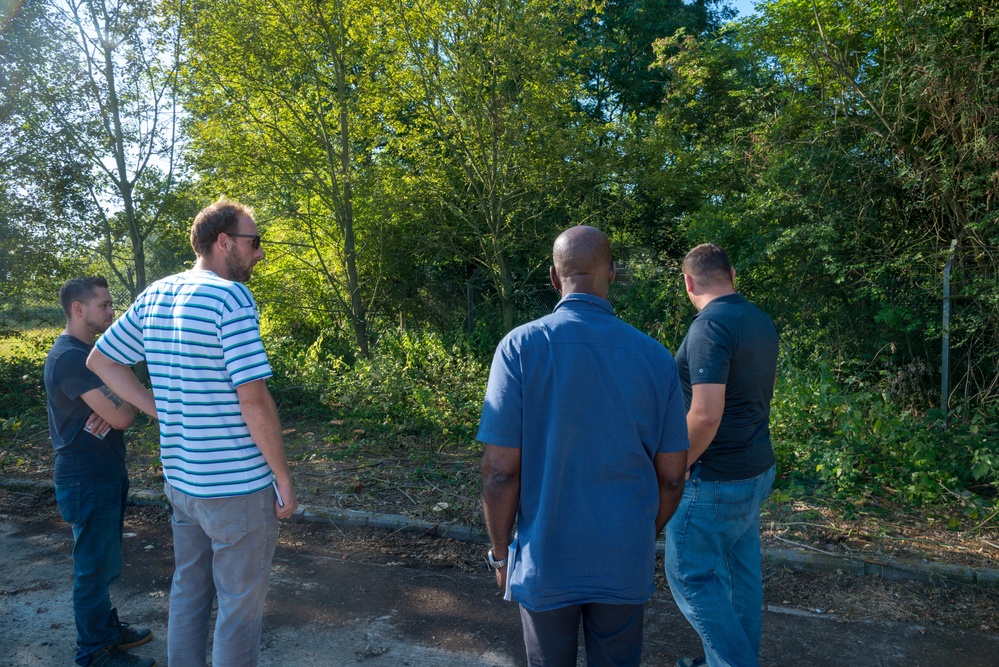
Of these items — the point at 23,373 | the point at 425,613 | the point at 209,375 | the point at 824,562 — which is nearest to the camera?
the point at 209,375

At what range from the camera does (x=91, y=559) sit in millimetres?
3623

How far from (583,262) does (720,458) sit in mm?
1206

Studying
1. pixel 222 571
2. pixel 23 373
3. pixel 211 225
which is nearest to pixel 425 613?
pixel 222 571

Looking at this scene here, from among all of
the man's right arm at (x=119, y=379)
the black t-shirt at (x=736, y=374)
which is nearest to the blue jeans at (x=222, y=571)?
the man's right arm at (x=119, y=379)

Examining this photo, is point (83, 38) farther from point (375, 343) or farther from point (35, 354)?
point (375, 343)

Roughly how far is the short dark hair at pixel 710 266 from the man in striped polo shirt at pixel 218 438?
6.23ft

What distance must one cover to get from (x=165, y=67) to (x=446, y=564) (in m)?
7.50

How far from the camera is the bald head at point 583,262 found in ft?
7.79

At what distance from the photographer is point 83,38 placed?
8609 millimetres

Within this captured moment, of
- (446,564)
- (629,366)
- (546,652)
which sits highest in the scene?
(629,366)

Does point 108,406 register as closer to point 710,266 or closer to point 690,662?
point 710,266

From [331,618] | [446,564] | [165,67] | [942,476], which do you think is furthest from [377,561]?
[165,67]

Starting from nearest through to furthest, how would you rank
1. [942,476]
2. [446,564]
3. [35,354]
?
[446,564], [942,476], [35,354]

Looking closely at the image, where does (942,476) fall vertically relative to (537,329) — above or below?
below
